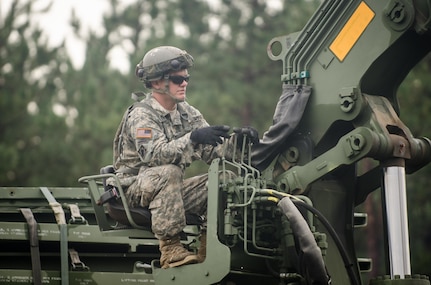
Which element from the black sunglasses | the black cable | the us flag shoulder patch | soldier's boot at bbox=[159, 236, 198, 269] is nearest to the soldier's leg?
soldier's boot at bbox=[159, 236, 198, 269]

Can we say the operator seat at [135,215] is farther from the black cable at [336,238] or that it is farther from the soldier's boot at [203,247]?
the black cable at [336,238]

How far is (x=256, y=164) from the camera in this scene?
26.3 feet

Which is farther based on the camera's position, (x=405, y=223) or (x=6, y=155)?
(x=6, y=155)

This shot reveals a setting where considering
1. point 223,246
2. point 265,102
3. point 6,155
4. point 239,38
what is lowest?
point 223,246

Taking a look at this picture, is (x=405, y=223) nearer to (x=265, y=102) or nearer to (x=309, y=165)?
(x=309, y=165)

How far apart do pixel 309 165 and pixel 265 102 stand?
58.8ft

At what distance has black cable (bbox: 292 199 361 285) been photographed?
7.42 meters

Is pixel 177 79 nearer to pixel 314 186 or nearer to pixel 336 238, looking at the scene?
pixel 314 186

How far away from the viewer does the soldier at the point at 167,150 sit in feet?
25.1

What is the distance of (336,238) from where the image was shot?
757cm

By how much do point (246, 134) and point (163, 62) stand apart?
0.92m

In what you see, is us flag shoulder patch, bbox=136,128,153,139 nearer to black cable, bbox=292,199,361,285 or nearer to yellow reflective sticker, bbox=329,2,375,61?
black cable, bbox=292,199,361,285

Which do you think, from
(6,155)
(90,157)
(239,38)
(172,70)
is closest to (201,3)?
(239,38)

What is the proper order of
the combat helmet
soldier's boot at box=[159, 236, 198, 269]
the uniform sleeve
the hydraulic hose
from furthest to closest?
1. the combat helmet
2. the uniform sleeve
3. soldier's boot at box=[159, 236, 198, 269]
4. the hydraulic hose
